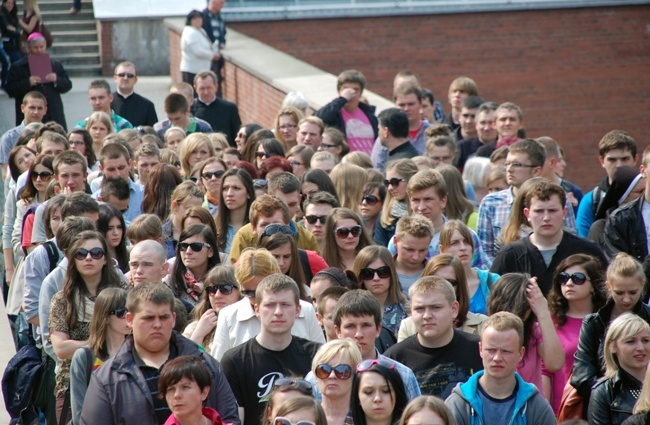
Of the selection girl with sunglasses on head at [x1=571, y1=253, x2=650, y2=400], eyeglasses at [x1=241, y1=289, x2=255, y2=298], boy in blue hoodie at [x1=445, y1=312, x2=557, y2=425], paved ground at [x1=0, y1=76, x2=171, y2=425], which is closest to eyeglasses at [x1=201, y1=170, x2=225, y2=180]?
eyeglasses at [x1=241, y1=289, x2=255, y2=298]

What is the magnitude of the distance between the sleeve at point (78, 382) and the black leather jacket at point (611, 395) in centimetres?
293

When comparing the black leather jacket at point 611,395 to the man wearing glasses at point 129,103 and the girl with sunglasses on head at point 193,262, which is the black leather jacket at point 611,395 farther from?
the man wearing glasses at point 129,103

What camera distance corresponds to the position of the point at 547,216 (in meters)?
9.13

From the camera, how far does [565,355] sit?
26.7 ft

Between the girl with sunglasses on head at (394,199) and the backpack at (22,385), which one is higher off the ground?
the girl with sunglasses on head at (394,199)

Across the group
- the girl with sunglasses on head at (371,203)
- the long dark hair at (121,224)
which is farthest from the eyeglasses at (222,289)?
the girl with sunglasses on head at (371,203)

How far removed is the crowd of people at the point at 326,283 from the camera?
683 centimetres

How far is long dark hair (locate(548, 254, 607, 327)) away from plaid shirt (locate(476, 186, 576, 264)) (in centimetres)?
170

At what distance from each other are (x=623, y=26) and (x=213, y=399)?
2018 centimetres

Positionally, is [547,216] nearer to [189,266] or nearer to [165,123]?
[189,266]

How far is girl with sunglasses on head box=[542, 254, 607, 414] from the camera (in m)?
8.24

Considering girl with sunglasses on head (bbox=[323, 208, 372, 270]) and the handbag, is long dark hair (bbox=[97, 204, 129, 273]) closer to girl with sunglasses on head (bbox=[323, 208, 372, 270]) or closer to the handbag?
girl with sunglasses on head (bbox=[323, 208, 372, 270])

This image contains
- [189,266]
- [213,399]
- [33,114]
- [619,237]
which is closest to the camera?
[213,399]

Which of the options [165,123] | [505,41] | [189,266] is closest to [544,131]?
[505,41]
